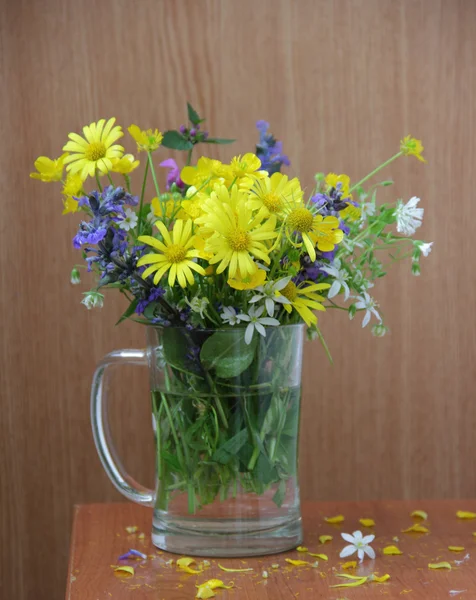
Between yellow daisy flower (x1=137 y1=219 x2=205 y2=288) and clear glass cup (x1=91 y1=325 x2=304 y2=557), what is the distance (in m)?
0.07

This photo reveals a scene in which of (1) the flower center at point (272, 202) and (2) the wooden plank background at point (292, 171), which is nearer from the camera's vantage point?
(1) the flower center at point (272, 202)

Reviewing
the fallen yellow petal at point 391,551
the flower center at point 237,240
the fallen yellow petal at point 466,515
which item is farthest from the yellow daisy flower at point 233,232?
the fallen yellow petal at point 466,515

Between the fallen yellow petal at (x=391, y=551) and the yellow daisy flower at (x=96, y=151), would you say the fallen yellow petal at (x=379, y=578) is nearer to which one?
the fallen yellow petal at (x=391, y=551)

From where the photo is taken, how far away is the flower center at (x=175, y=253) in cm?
71

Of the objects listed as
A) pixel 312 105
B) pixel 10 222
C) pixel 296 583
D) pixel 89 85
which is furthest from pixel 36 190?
pixel 296 583

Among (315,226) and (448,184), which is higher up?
(448,184)

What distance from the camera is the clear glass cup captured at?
747mm

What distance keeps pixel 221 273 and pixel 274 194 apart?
3.4 inches

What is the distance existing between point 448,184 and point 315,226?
75 cm

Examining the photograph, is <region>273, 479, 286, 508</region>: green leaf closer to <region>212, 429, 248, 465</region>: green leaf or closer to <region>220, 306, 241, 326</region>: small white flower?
<region>212, 429, 248, 465</region>: green leaf

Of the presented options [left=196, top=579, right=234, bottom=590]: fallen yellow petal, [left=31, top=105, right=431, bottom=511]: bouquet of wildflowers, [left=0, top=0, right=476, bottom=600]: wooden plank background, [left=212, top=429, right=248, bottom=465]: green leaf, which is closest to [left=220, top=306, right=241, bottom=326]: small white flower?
[left=31, top=105, right=431, bottom=511]: bouquet of wildflowers

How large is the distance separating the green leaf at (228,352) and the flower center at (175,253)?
0.25ft

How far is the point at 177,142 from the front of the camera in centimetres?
82

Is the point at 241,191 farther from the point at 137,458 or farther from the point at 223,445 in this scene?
the point at 137,458
